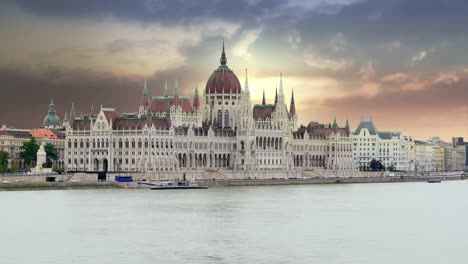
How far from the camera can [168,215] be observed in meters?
79.0

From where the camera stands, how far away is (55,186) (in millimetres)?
121625

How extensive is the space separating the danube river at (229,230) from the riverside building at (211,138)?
45.9 metres

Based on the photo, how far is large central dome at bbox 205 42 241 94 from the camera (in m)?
178

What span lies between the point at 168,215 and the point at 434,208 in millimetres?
24387

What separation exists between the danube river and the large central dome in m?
75.3

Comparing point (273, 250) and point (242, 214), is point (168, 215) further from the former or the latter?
point (273, 250)

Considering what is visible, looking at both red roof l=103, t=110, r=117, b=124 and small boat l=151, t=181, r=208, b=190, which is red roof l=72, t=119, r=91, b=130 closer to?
red roof l=103, t=110, r=117, b=124

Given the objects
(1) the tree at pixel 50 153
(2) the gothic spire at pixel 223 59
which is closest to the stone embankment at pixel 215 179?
(2) the gothic spire at pixel 223 59

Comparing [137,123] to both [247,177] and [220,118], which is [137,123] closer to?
[247,177]

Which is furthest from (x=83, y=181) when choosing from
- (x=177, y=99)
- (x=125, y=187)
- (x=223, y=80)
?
(x=223, y=80)

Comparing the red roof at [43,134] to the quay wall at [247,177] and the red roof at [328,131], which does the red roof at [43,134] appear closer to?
the quay wall at [247,177]

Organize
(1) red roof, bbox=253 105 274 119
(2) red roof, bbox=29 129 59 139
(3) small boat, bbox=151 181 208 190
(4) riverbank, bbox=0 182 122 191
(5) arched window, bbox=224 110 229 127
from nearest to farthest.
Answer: (4) riverbank, bbox=0 182 122 191 < (3) small boat, bbox=151 181 208 190 < (5) arched window, bbox=224 110 229 127 < (2) red roof, bbox=29 129 59 139 < (1) red roof, bbox=253 105 274 119

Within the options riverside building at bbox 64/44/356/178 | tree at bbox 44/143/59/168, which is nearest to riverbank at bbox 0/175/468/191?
riverside building at bbox 64/44/356/178

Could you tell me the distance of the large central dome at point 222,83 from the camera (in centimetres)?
17788
